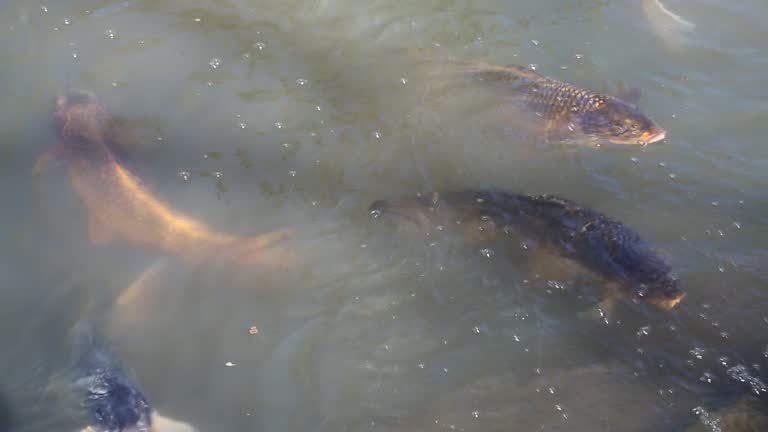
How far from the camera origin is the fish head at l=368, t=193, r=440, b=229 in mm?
3697

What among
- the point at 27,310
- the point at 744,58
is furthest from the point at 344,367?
the point at 744,58

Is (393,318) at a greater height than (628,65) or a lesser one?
lesser

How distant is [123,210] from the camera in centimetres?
373

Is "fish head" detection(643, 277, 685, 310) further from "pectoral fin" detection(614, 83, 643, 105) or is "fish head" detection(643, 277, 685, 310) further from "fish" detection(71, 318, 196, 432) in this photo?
"fish" detection(71, 318, 196, 432)

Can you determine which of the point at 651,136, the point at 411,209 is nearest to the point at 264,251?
the point at 411,209

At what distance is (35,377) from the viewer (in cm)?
299

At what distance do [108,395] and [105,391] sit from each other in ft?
0.09

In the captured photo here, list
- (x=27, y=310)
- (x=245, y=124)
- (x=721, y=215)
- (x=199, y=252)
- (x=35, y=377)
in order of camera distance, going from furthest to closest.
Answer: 1. (x=245, y=124)
2. (x=721, y=215)
3. (x=199, y=252)
4. (x=27, y=310)
5. (x=35, y=377)

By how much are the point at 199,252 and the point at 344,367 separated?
3.46ft

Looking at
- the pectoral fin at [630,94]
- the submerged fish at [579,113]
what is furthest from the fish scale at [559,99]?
the pectoral fin at [630,94]

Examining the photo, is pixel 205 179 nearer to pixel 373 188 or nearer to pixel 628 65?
pixel 373 188

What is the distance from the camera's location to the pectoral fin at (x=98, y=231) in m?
3.59

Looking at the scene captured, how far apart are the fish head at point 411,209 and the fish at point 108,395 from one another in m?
1.55

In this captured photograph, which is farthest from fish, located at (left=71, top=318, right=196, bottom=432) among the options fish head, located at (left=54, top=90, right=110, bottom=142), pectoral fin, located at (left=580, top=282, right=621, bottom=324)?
pectoral fin, located at (left=580, top=282, right=621, bottom=324)
